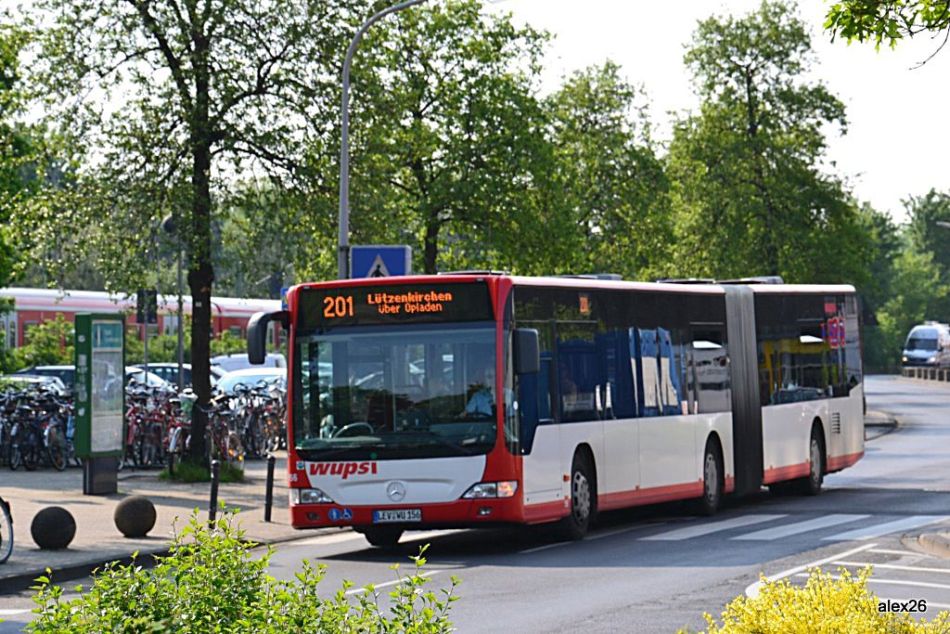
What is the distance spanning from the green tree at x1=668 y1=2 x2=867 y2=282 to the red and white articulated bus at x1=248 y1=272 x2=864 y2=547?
4696 centimetres

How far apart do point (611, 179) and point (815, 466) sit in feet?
131

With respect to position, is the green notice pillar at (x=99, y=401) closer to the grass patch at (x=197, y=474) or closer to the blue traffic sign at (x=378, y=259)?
the grass patch at (x=197, y=474)

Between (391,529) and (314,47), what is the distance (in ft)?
40.6

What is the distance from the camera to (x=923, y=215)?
175 metres

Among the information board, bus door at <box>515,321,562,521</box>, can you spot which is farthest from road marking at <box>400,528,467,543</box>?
the information board

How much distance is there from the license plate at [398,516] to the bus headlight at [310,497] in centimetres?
53

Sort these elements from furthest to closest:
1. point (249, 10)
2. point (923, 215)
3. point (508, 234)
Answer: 1. point (923, 215)
2. point (508, 234)
3. point (249, 10)

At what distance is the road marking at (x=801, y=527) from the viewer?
65.9 ft

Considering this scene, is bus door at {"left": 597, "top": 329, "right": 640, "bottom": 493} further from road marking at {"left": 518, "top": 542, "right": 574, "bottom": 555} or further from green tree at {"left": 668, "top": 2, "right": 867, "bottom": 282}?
green tree at {"left": 668, "top": 2, "right": 867, "bottom": 282}

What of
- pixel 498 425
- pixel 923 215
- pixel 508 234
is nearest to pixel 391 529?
pixel 498 425

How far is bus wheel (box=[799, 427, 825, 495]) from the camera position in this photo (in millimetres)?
27344

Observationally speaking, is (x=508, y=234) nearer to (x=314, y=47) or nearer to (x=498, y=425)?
(x=314, y=47)

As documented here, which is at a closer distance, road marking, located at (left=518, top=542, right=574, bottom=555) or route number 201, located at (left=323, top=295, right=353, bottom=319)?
route number 201, located at (left=323, top=295, right=353, bottom=319)

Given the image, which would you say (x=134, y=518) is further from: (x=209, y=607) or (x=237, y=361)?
(x=237, y=361)
